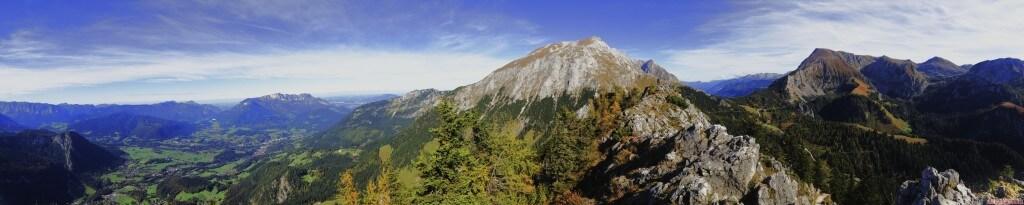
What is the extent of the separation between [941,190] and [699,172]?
2217cm

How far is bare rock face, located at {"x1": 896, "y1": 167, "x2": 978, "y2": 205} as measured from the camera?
35.5 m

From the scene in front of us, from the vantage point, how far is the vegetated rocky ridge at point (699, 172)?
46.9 m

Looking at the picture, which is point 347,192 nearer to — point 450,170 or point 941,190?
point 450,170

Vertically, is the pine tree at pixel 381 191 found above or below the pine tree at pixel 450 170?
below

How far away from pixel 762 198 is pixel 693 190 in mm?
8638

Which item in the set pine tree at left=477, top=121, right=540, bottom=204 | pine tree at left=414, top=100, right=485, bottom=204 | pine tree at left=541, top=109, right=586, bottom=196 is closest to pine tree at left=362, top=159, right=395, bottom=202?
pine tree at left=414, top=100, right=485, bottom=204

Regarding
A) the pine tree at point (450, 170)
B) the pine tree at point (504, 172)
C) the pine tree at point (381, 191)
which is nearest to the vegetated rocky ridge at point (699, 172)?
the pine tree at point (504, 172)

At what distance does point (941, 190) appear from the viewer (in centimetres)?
3684

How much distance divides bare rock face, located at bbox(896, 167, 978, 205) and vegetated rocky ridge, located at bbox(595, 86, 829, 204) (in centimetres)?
1099

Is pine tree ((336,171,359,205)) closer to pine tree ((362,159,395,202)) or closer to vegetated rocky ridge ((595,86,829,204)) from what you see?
pine tree ((362,159,395,202))

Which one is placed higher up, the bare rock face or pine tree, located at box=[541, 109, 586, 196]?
the bare rock face

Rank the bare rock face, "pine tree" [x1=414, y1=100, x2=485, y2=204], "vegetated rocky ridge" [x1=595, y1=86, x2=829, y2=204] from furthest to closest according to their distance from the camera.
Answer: "vegetated rocky ridge" [x1=595, y1=86, x2=829, y2=204] → "pine tree" [x1=414, y1=100, x2=485, y2=204] → the bare rock face

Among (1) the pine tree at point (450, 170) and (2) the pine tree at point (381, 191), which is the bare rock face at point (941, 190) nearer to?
(1) the pine tree at point (450, 170)

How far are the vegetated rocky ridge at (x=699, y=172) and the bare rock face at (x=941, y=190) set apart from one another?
433 inches
